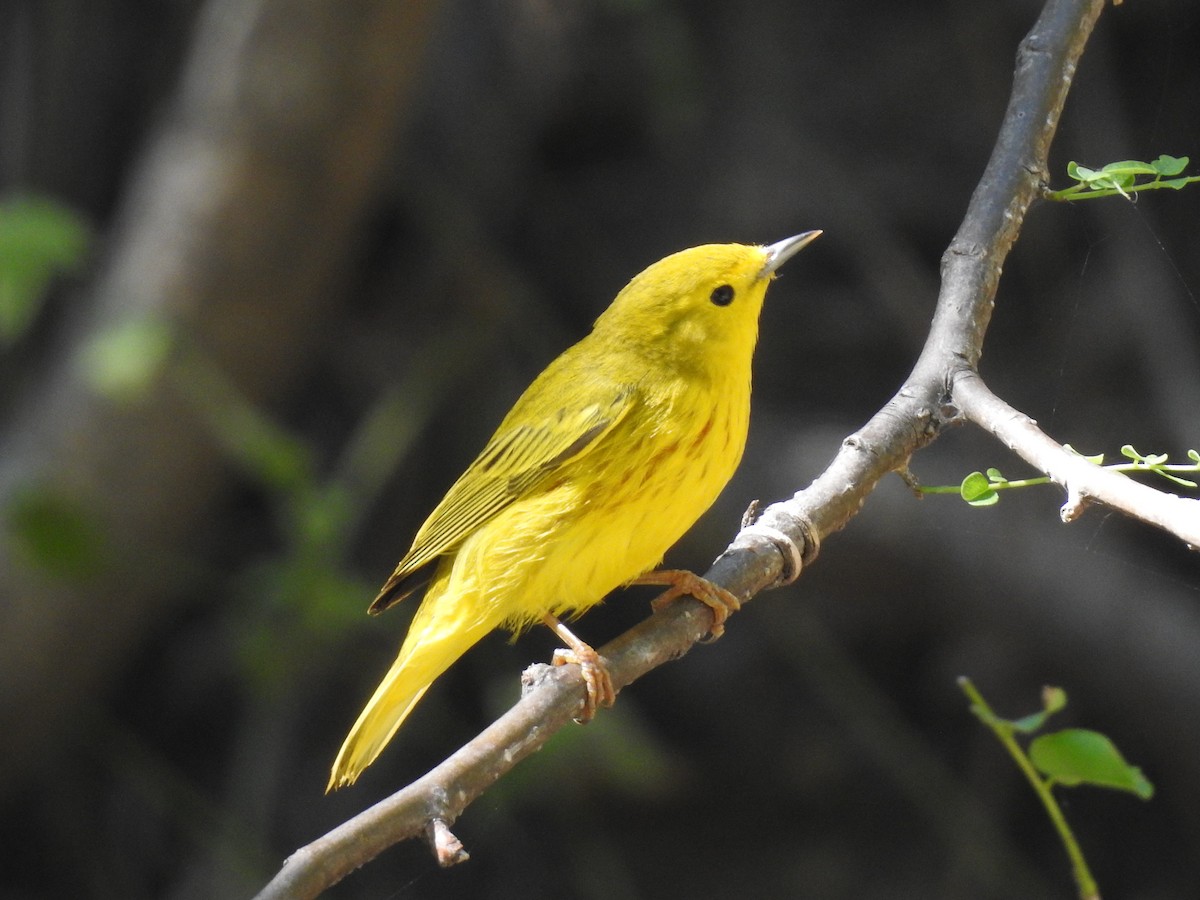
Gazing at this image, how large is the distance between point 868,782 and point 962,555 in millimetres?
1010

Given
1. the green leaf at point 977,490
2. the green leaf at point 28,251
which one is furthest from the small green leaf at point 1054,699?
the green leaf at point 28,251

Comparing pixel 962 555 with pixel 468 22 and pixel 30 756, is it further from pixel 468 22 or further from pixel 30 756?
pixel 30 756

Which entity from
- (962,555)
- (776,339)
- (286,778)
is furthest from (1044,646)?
(286,778)

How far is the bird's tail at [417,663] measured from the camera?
2529 mm

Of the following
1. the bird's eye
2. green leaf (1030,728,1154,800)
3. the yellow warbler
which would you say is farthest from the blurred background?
green leaf (1030,728,1154,800)

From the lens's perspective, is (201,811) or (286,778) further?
(286,778)

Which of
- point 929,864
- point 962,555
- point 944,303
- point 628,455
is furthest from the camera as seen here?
point 929,864

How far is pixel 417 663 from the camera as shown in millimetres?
2566

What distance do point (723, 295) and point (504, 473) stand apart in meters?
0.55

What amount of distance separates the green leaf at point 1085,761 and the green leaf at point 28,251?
7.43 feet

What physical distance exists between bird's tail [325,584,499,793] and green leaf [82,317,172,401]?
1.28 m

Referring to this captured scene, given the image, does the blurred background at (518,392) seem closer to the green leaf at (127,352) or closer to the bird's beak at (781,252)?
the green leaf at (127,352)

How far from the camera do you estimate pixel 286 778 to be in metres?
4.67

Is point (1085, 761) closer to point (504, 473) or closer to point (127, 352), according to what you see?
point (504, 473)
